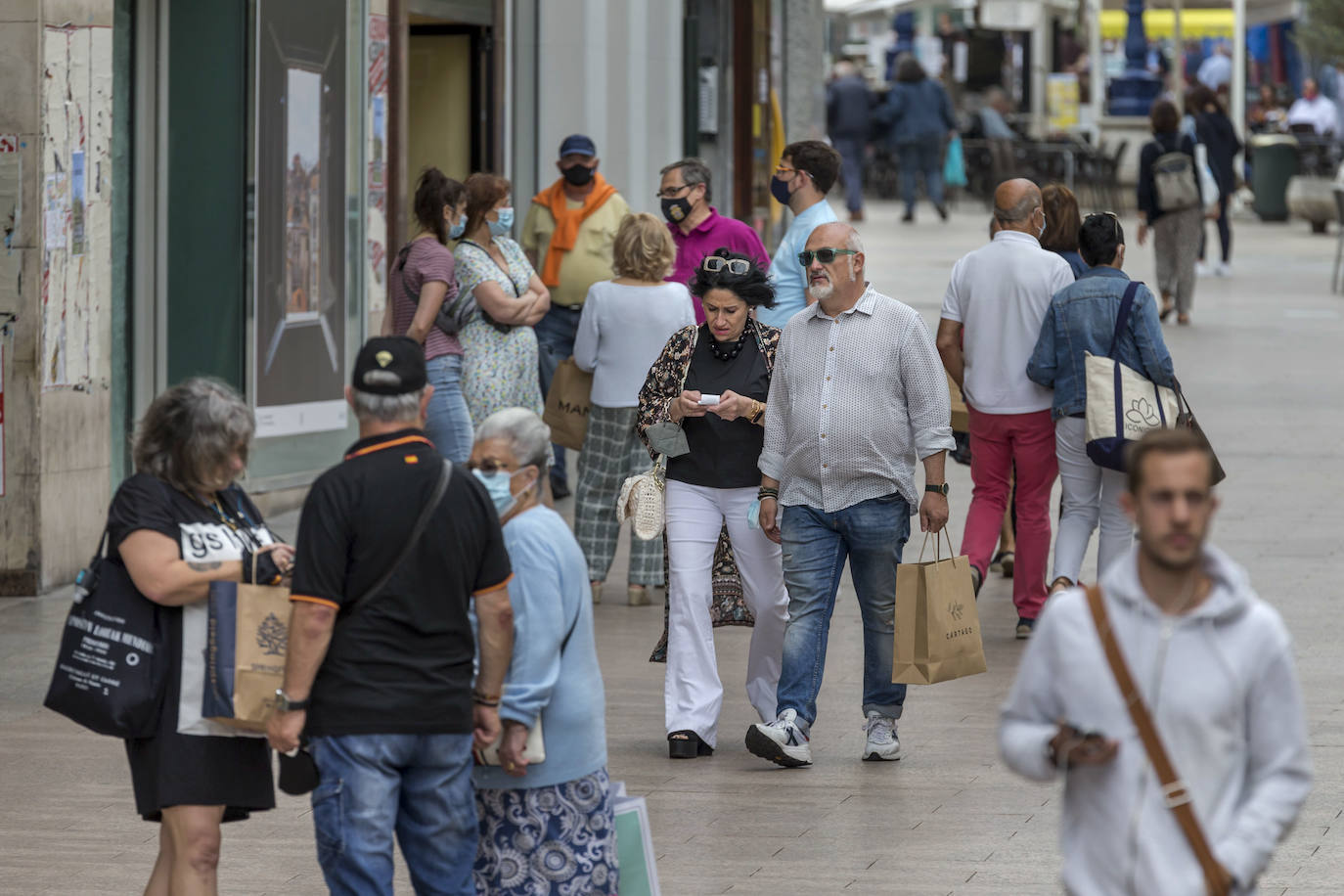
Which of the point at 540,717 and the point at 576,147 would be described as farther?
the point at 576,147

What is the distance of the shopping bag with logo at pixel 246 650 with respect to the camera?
4629 millimetres

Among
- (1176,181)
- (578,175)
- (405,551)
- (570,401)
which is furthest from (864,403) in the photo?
(1176,181)

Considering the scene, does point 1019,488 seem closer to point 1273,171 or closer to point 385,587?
point 385,587

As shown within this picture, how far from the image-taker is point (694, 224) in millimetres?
10023

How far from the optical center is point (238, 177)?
451 inches

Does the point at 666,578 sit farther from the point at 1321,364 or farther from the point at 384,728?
the point at 1321,364

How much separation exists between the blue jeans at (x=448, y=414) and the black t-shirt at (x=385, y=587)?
18.0ft

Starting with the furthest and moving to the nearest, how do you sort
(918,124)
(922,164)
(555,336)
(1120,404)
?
(922,164) → (918,124) → (555,336) → (1120,404)

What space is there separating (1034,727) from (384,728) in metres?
1.44

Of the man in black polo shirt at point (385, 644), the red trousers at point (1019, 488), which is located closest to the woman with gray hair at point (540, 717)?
the man in black polo shirt at point (385, 644)

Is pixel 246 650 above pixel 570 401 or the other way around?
the other way around

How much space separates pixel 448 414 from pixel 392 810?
5588mm

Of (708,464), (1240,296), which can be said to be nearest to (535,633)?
(708,464)

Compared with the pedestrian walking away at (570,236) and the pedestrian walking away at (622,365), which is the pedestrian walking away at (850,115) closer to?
the pedestrian walking away at (570,236)
